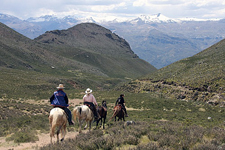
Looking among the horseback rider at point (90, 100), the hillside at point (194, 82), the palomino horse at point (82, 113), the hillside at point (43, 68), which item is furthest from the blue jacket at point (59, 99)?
the hillside at point (43, 68)

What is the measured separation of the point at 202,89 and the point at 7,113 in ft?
121

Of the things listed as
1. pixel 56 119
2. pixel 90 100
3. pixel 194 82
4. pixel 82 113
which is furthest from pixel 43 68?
pixel 56 119

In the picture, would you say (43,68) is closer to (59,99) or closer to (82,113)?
(82,113)

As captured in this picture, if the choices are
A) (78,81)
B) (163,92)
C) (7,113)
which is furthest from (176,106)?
(78,81)

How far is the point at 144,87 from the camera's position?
62656 millimetres

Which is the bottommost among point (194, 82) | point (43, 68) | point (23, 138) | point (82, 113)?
point (23, 138)

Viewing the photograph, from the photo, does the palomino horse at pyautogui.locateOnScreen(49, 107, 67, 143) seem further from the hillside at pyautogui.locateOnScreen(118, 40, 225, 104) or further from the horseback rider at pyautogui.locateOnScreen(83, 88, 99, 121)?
the hillside at pyautogui.locateOnScreen(118, 40, 225, 104)

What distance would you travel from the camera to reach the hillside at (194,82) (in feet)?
146

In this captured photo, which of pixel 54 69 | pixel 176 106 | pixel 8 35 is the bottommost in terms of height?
pixel 176 106

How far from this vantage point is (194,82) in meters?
50.0

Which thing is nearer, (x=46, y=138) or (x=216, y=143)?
(x=216, y=143)

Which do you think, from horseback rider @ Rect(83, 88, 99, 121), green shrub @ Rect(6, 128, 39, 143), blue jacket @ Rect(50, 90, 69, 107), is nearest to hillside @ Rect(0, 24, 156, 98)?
green shrub @ Rect(6, 128, 39, 143)

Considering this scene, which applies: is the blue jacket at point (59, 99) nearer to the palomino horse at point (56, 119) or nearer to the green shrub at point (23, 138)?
the palomino horse at point (56, 119)

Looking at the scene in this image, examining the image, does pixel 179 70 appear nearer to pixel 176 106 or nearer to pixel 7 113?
pixel 176 106
